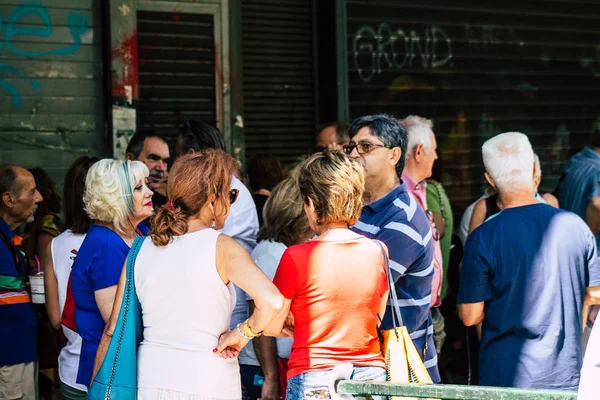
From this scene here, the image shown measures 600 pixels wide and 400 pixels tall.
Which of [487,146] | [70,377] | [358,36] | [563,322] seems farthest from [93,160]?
[358,36]

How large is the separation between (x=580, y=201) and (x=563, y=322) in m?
2.18

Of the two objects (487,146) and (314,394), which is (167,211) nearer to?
(314,394)

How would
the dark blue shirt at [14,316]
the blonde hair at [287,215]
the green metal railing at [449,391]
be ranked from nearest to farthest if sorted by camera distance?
the green metal railing at [449,391]
the blonde hair at [287,215]
the dark blue shirt at [14,316]

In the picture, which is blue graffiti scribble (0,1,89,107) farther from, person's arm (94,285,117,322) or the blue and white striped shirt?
the blue and white striped shirt

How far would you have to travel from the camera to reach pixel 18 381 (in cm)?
484

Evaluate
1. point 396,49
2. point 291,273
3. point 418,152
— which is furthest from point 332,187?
point 396,49

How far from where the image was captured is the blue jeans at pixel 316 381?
3266 millimetres

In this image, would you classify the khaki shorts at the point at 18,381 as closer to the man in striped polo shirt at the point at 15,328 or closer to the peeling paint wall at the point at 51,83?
the man in striped polo shirt at the point at 15,328

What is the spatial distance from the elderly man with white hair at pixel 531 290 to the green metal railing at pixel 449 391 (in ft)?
4.10

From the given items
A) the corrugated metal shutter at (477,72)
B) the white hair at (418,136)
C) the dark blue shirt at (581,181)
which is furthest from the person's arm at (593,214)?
the corrugated metal shutter at (477,72)

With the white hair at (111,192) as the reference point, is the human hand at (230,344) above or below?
below

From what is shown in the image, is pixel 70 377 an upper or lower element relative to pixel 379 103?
lower

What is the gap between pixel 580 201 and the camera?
6.06 m

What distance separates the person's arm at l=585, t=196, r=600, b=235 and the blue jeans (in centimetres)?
299
